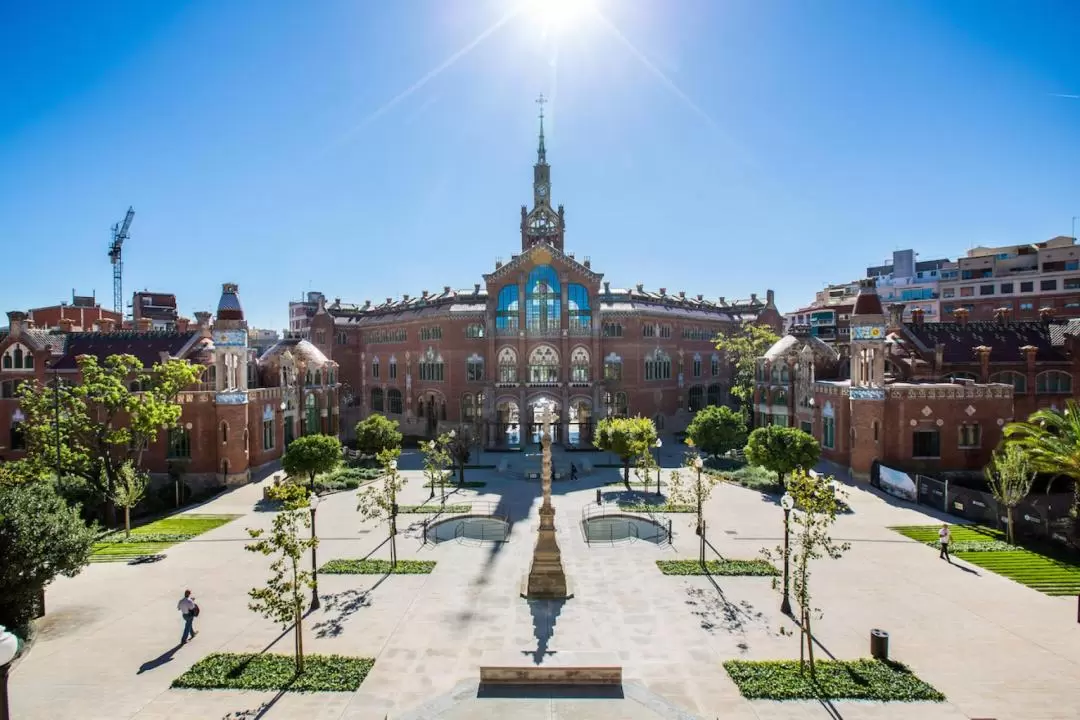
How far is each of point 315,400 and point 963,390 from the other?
51.0 meters

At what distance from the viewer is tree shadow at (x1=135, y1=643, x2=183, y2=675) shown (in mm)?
17328

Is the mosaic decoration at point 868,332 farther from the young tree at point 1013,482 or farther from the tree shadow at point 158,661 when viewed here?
the tree shadow at point 158,661

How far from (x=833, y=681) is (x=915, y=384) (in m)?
32.3

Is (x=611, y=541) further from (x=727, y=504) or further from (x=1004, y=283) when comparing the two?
(x=1004, y=283)

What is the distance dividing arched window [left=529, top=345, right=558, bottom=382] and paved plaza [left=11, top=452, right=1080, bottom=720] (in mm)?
30664

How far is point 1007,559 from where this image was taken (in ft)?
84.5

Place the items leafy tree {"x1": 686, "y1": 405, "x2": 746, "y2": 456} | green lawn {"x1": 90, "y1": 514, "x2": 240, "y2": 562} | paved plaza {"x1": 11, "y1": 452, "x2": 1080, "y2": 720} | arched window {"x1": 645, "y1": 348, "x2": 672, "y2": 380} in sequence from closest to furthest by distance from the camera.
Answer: paved plaza {"x1": 11, "y1": 452, "x2": 1080, "y2": 720}
green lawn {"x1": 90, "y1": 514, "x2": 240, "y2": 562}
leafy tree {"x1": 686, "y1": 405, "x2": 746, "y2": 456}
arched window {"x1": 645, "y1": 348, "x2": 672, "y2": 380}

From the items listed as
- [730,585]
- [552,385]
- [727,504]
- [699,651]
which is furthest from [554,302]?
[699,651]

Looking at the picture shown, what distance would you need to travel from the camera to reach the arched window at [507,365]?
59.4 meters

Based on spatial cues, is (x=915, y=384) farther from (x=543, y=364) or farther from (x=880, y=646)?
(x=543, y=364)

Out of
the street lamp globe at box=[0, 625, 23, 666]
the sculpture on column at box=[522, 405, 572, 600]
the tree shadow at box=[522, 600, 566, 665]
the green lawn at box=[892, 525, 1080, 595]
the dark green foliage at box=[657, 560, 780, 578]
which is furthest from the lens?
the dark green foliage at box=[657, 560, 780, 578]

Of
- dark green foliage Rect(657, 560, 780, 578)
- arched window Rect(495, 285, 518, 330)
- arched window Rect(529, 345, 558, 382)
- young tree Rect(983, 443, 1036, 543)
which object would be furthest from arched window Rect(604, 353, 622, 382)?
dark green foliage Rect(657, 560, 780, 578)

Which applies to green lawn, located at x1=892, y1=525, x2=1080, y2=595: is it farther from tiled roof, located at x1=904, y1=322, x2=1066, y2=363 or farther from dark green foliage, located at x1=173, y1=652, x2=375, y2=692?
dark green foliage, located at x1=173, y1=652, x2=375, y2=692

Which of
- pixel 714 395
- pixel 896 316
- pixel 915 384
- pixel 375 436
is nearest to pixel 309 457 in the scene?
pixel 375 436
